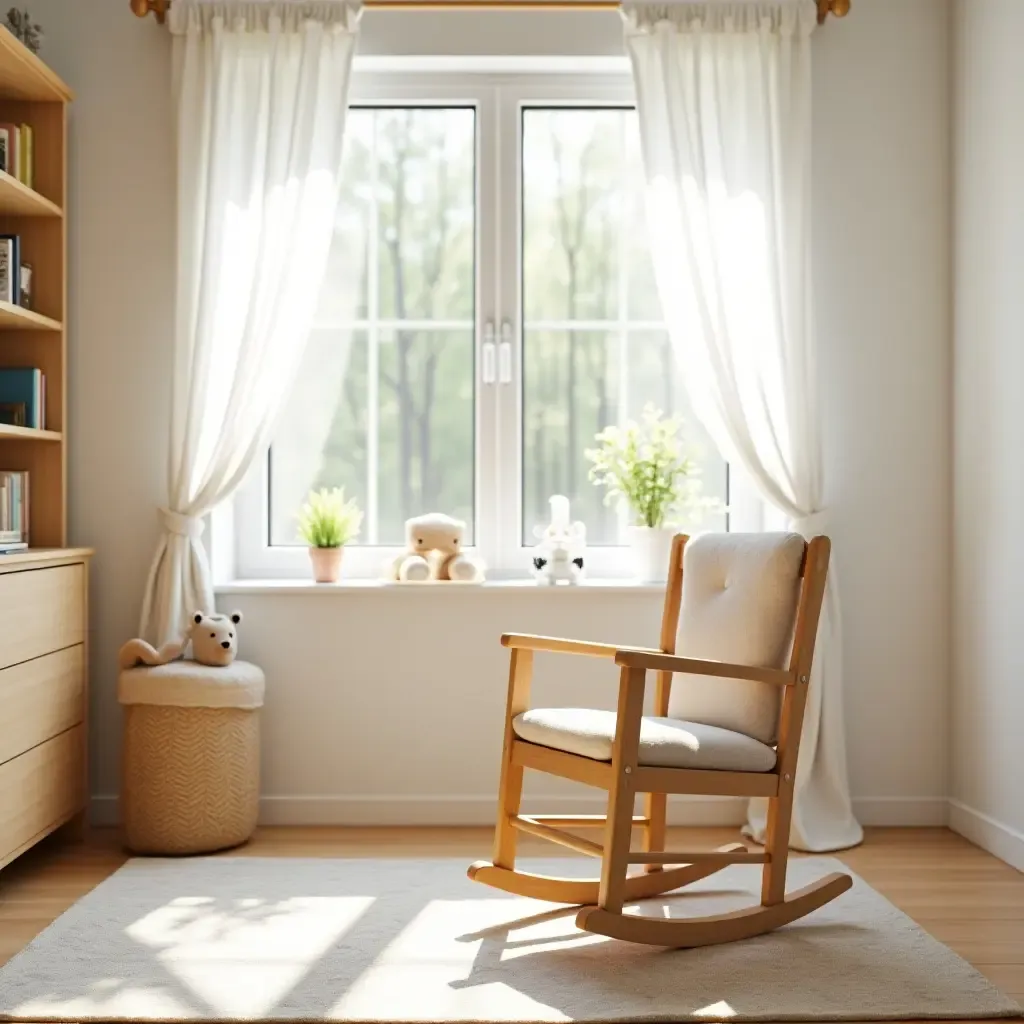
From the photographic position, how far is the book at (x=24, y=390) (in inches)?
130

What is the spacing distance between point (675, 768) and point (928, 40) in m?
2.37

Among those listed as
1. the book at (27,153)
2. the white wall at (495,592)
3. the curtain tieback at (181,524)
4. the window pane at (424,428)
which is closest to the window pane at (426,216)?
the window pane at (424,428)

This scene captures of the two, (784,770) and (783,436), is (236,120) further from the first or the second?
(784,770)

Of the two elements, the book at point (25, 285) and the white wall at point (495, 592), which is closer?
the book at point (25, 285)

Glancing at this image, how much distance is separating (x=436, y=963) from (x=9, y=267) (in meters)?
2.06

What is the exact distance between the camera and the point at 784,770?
8.23ft

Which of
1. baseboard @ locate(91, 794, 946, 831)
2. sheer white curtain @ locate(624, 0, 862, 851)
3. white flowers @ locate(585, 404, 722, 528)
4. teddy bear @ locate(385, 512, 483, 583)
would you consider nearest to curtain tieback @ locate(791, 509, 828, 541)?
sheer white curtain @ locate(624, 0, 862, 851)

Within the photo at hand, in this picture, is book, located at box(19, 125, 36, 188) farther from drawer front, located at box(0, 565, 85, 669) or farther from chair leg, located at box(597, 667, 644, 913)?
chair leg, located at box(597, 667, 644, 913)

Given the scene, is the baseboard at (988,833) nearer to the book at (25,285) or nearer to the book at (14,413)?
the book at (14,413)

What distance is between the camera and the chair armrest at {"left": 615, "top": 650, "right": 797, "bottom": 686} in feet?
7.59

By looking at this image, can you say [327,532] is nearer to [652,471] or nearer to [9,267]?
[652,471]

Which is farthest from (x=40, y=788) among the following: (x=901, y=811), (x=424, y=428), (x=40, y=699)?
(x=901, y=811)

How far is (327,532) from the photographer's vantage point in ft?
11.7

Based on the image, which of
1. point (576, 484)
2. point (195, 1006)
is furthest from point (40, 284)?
point (195, 1006)
